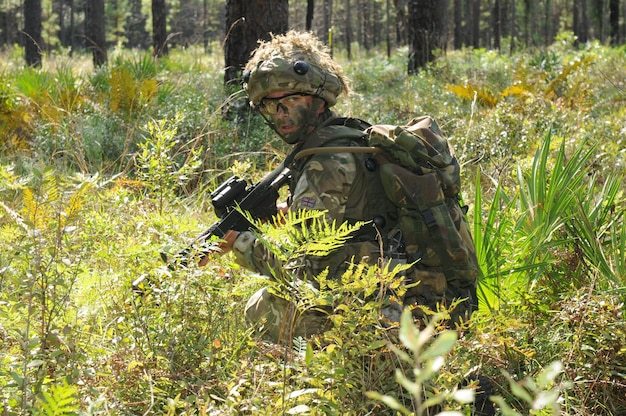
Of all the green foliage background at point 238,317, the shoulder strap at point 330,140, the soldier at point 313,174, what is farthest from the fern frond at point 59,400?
the shoulder strap at point 330,140

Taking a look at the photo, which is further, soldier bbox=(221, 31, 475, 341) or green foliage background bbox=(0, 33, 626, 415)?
soldier bbox=(221, 31, 475, 341)

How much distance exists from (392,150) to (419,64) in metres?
9.28

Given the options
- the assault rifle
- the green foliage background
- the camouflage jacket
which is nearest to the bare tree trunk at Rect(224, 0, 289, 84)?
the green foliage background

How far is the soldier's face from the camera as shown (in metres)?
3.13

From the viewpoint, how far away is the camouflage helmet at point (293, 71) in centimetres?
304

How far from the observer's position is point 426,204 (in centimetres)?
278

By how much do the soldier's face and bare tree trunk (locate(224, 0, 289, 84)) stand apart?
4001 millimetres

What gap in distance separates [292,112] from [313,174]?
0.42 meters

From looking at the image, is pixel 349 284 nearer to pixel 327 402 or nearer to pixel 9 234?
pixel 327 402

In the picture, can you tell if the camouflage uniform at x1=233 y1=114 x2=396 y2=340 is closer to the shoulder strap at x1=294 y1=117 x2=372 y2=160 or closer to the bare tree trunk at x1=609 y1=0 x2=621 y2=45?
the shoulder strap at x1=294 y1=117 x2=372 y2=160

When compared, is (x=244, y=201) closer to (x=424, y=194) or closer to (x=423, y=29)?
(x=424, y=194)

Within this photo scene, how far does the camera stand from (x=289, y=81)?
9.98ft

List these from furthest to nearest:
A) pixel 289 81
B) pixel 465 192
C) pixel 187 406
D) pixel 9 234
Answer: pixel 465 192 < pixel 289 81 < pixel 9 234 < pixel 187 406

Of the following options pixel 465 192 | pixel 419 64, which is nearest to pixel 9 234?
pixel 465 192
